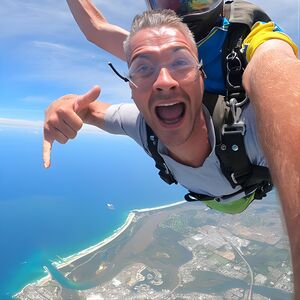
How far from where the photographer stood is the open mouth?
1639 millimetres

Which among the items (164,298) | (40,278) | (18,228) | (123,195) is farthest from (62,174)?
(164,298)

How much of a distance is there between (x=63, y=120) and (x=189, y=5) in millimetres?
1028

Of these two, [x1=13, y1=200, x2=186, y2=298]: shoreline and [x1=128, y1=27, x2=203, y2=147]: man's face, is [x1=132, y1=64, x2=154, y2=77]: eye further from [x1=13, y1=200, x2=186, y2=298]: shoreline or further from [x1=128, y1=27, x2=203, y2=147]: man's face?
[x1=13, y1=200, x2=186, y2=298]: shoreline

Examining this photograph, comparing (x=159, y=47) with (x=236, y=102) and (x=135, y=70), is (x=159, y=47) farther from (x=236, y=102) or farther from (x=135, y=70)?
(x=236, y=102)

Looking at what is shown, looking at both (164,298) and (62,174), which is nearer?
(164,298)

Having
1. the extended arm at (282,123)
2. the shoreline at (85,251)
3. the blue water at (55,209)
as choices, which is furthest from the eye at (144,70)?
the blue water at (55,209)

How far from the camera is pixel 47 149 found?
5.77 ft

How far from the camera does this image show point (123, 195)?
70.1m

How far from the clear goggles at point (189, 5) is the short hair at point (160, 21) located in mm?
74

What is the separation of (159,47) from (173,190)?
82.5 meters

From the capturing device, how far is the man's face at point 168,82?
158 cm

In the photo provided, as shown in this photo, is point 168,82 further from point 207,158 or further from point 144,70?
point 207,158

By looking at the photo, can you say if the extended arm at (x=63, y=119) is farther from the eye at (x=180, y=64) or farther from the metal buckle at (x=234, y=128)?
the metal buckle at (x=234, y=128)

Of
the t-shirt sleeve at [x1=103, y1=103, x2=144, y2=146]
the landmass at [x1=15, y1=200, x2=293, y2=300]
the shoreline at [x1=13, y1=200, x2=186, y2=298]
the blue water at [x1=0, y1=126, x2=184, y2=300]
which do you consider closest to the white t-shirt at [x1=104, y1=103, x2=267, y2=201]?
the t-shirt sleeve at [x1=103, y1=103, x2=144, y2=146]
